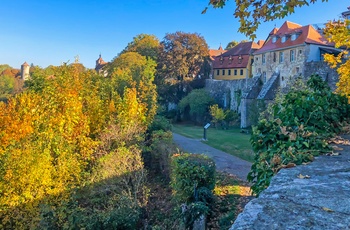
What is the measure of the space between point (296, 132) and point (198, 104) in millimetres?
31803

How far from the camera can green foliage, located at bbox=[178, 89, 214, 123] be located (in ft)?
116

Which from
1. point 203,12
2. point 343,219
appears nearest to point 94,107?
point 203,12

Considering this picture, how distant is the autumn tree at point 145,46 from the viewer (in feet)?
137

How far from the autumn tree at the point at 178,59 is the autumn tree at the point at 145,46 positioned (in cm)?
192

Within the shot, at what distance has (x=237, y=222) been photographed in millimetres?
1512

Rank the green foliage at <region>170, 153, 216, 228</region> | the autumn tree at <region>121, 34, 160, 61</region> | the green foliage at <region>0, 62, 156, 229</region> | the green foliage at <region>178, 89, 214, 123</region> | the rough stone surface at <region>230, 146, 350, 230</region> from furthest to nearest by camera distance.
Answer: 1. the autumn tree at <region>121, 34, 160, 61</region>
2. the green foliage at <region>178, 89, 214, 123</region>
3. the green foliage at <region>0, 62, 156, 229</region>
4. the green foliage at <region>170, 153, 216, 228</region>
5. the rough stone surface at <region>230, 146, 350, 230</region>

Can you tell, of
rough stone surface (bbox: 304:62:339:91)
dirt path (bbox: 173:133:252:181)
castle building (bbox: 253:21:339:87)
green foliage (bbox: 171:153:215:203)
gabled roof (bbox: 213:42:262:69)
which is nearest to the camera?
green foliage (bbox: 171:153:215:203)

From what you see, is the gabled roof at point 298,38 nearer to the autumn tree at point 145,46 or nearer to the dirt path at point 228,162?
the dirt path at point 228,162

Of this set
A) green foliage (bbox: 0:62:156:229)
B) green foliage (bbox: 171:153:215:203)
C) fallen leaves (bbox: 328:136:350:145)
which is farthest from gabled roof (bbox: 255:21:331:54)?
fallen leaves (bbox: 328:136:350:145)

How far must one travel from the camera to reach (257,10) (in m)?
3.95

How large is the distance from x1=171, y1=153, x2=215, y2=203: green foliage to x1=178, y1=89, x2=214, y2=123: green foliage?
26.6 metres

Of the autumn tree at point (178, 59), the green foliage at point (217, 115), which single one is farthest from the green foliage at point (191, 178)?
the autumn tree at point (178, 59)

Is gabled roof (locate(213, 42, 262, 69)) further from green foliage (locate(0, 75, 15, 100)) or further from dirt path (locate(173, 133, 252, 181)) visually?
green foliage (locate(0, 75, 15, 100))

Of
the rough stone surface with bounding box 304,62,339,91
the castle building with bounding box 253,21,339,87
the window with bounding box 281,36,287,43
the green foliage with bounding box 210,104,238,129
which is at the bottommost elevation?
the green foliage with bounding box 210,104,238,129
